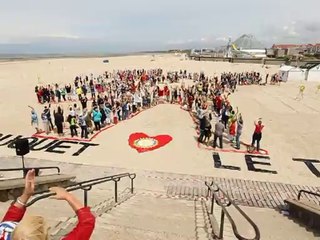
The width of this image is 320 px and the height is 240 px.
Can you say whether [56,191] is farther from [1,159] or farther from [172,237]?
[1,159]

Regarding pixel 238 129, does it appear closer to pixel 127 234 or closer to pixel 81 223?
pixel 127 234

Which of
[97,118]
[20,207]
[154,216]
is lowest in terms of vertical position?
[97,118]

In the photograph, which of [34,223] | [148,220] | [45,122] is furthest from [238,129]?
[34,223]

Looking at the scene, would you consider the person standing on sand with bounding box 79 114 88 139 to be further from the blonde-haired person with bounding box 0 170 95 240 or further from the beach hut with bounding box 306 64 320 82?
the beach hut with bounding box 306 64 320 82

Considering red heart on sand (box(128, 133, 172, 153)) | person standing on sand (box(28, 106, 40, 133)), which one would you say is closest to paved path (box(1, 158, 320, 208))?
red heart on sand (box(128, 133, 172, 153))

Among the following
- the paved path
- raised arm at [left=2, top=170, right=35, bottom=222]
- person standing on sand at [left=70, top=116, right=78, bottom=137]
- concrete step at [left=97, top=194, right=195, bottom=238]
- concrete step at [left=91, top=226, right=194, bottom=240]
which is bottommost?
the paved path

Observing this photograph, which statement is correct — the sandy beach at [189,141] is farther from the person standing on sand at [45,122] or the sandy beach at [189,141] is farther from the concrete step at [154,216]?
the concrete step at [154,216]

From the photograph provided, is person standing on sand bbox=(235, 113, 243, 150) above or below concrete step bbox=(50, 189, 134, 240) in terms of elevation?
below
